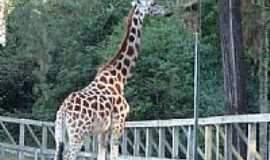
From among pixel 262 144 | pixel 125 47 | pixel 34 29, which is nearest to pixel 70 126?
pixel 125 47

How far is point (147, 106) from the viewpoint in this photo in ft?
55.2

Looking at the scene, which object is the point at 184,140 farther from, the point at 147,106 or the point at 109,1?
the point at 109,1

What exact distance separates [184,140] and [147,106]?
221 cm

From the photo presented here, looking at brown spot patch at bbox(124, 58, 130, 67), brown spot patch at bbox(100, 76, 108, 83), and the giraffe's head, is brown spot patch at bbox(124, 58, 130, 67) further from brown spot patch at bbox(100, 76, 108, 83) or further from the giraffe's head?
the giraffe's head

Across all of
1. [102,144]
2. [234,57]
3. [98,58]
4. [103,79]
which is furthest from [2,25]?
[234,57]

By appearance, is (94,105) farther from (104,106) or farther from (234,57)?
(234,57)

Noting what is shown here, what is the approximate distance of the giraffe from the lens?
1147 centimetres

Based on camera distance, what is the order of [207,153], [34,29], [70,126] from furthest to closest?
[34,29] → [70,126] → [207,153]

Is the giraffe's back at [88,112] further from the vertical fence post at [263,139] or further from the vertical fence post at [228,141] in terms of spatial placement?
the vertical fence post at [263,139]

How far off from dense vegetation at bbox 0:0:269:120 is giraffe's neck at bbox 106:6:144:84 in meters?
1.29

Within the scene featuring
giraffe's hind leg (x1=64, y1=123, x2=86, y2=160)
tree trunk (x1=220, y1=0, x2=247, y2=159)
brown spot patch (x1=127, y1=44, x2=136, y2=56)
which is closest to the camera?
giraffe's hind leg (x1=64, y1=123, x2=86, y2=160)

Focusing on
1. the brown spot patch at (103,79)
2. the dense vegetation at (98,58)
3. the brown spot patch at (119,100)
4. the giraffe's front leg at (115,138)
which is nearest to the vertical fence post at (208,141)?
the giraffe's front leg at (115,138)

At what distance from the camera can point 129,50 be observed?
13.0m

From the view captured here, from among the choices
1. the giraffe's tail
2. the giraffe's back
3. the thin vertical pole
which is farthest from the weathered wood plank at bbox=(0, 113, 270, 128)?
the thin vertical pole
